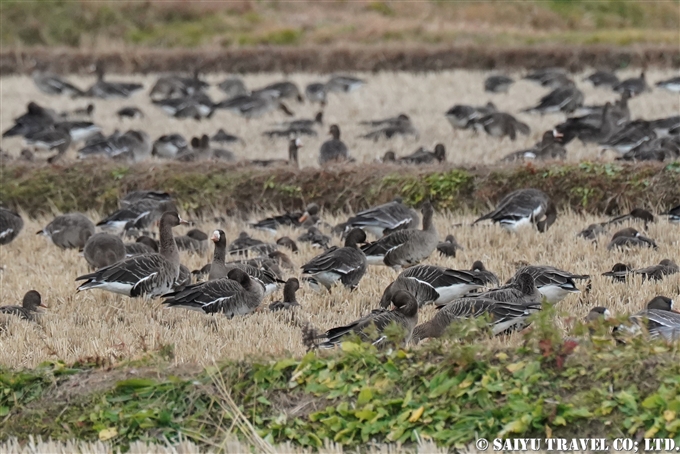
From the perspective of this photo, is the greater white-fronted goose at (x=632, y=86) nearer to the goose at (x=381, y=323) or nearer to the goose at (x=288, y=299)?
the goose at (x=288, y=299)

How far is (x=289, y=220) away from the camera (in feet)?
44.4

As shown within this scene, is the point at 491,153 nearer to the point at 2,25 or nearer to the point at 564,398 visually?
the point at 564,398

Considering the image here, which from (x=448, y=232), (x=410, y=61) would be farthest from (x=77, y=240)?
(x=410, y=61)

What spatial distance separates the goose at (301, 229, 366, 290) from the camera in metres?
10.1

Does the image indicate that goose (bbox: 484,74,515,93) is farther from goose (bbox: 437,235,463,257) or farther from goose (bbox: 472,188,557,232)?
goose (bbox: 437,235,463,257)

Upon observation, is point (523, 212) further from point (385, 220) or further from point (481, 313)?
point (481, 313)

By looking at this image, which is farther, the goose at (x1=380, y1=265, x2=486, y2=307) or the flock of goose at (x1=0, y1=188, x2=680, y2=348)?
the goose at (x1=380, y1=265, x2=486, y2=307)

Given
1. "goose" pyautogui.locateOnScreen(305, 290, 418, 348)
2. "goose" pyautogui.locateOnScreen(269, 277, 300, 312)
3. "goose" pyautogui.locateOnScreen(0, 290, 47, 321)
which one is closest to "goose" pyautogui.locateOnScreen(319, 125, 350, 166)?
"goose" pyautogui.locateOnScreen(269, 277, 300, 312)

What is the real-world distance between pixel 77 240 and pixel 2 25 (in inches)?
1037

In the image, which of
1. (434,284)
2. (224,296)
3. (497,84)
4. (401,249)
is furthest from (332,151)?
(497,84)

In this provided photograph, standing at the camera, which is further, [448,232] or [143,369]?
[448,232]

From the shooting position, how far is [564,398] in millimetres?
6598

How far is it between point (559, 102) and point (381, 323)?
1388cm

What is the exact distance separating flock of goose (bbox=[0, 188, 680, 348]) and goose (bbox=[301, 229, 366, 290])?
0.01 meters
